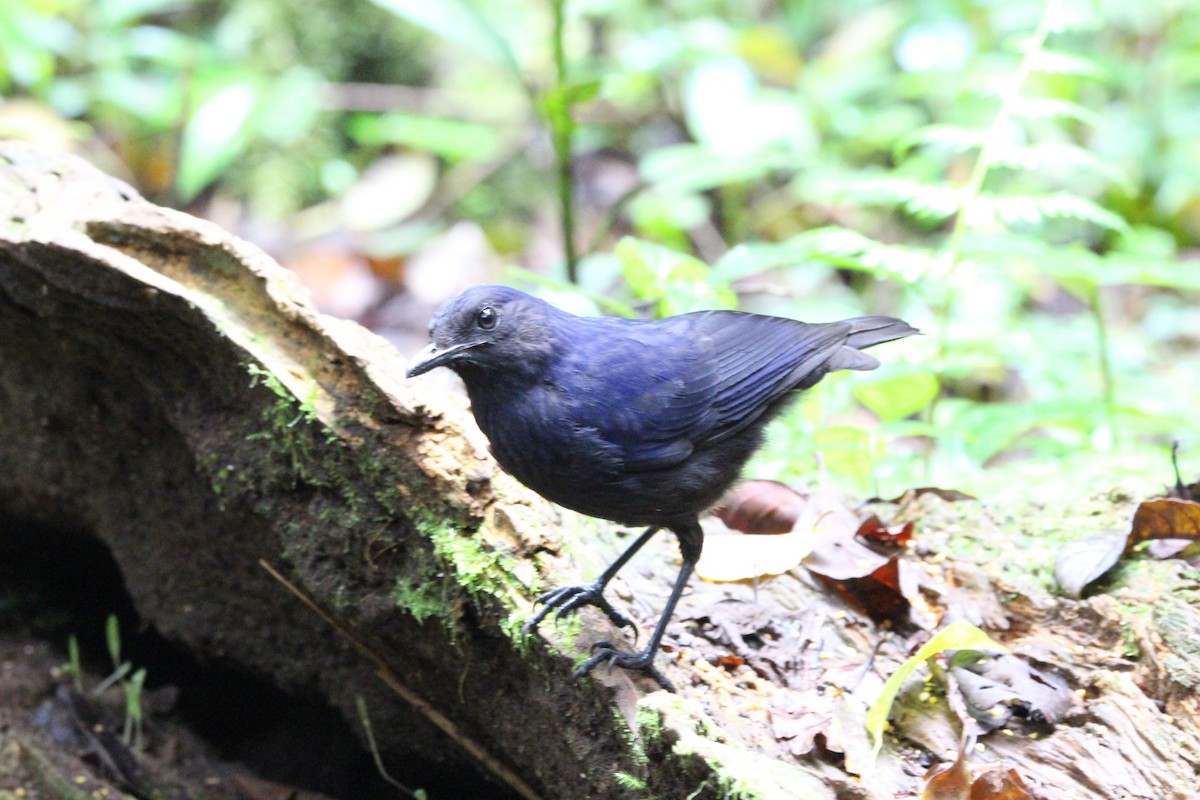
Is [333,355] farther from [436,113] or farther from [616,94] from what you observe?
[436,113]

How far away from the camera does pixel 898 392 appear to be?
4.07m

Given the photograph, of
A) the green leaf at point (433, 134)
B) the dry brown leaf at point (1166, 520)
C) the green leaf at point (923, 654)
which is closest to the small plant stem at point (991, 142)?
the dry brown leaf at point (1166, 520)

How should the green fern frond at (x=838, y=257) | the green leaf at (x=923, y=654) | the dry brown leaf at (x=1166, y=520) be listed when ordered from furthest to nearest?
the green fern frond at (x=838, y=257)
the dry brown leaf at (x=1166, y=520)
the green leaf at (x=923, y=654)

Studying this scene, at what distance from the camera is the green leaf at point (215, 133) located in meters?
7.15

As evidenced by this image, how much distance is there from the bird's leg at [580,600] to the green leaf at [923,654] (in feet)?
2.19

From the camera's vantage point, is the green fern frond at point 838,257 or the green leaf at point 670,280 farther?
the green leaf at point 670,280

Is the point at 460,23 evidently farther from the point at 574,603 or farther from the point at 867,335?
the point at 574,603

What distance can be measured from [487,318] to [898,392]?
→ 184 cm

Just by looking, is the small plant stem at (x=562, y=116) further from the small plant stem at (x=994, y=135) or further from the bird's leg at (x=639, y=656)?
the bird's leg at (x=639, y=656)

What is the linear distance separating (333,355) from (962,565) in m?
2.01

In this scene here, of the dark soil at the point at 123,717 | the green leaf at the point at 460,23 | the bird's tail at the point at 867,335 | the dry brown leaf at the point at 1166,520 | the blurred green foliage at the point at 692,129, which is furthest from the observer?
the blurred green foliage at the point at 692,129

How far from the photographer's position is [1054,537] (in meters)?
3.56

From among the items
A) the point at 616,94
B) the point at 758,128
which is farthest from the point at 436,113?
the point at 758,128

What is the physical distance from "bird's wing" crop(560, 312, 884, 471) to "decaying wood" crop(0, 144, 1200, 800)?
386 mm
